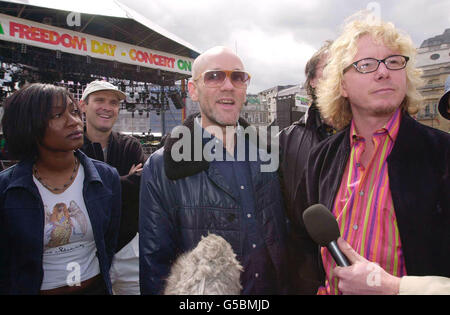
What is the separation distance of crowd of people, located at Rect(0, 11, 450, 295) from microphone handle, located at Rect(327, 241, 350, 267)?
39 millimetres

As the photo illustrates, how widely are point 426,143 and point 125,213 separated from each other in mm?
2421

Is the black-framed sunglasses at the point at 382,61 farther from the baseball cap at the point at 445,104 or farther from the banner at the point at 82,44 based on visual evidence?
the banner at the point at 82,44

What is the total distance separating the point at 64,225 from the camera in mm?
1809

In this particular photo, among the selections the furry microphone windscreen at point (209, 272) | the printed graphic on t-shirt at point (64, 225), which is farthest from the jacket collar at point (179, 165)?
the furry microphone windscreen at point (209, 272)

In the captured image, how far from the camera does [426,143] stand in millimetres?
1399

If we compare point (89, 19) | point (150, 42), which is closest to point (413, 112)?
point (89, 19)

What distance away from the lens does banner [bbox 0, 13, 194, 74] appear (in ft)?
29.6

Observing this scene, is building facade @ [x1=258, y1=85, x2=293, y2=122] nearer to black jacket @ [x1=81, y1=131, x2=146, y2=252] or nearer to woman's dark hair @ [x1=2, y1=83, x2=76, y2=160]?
black jacket @ [x1=81, y1=131, x2=146, y2=252]

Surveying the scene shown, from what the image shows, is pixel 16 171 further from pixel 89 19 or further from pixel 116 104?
pixel 89 19

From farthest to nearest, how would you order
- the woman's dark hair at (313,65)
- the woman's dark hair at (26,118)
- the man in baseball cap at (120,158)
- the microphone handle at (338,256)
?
the woman's dark hair at (313,65) → the man in baseball cap at (120,158) → the woman's dark hair at (26,118) → the microphone handle at (338,256)

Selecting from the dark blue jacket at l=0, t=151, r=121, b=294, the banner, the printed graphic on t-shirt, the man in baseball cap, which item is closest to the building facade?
the banner

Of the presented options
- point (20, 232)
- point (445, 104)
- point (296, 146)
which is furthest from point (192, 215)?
point (445, 104)

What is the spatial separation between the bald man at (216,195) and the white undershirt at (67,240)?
438 mm

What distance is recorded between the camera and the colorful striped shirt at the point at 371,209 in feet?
4.50
